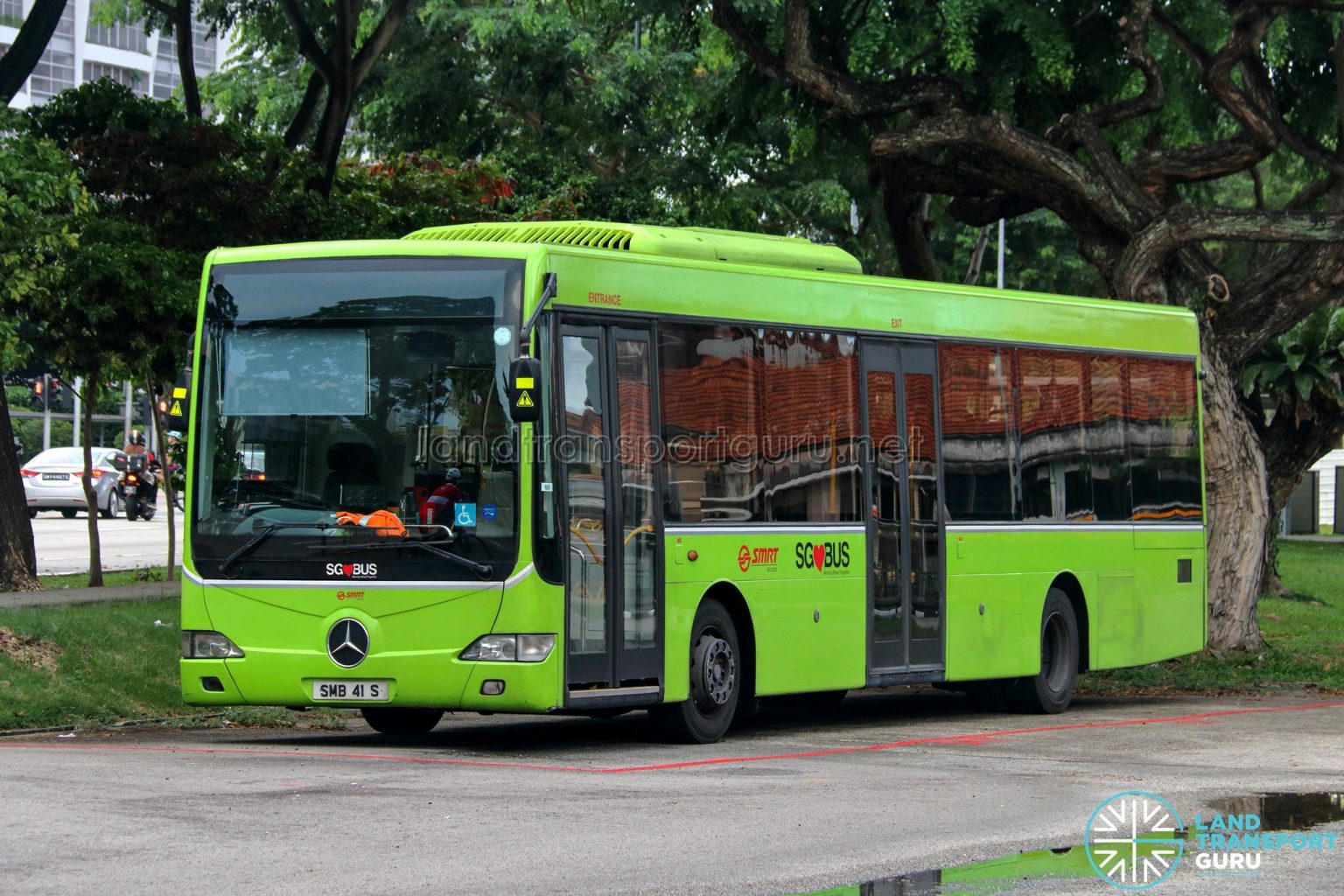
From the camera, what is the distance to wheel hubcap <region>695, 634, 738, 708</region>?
1392 cm

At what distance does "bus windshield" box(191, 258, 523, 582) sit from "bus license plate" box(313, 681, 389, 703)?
645 mm

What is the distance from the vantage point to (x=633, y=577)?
527 inches

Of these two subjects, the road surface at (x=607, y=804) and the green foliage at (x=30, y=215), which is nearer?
the road surface at (x=607, y=804)

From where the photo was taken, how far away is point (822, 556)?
15.1 m

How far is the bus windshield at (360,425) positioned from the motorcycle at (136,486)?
35.8 m

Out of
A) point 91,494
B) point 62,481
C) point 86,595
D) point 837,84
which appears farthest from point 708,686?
point 62,481

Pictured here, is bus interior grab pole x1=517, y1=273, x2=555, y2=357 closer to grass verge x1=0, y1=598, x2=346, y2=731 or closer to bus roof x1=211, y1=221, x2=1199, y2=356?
bus roof x1=211, y1=221, x2=1199, y2=356

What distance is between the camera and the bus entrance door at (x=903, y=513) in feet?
51.6

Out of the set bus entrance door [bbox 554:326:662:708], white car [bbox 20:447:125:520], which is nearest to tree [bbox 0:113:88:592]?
bus entrance door [bbox 554:326:662:708]

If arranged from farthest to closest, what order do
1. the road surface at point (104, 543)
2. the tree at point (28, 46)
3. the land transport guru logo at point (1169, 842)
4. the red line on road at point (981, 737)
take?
the road surface at point (104, 543)
the tree at point (28, 46)
the red line on road at point (981, 737)
the land transport guru logo at point (1169, 842)

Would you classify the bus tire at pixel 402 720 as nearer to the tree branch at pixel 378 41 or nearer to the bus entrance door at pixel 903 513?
the bus entrance door at pixel 903 513

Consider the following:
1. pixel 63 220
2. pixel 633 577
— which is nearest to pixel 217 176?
pixel 63 220

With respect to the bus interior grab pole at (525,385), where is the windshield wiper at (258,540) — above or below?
below

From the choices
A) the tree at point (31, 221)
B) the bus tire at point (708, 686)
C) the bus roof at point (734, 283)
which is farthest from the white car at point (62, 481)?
the bus tire at point (708, 686)
